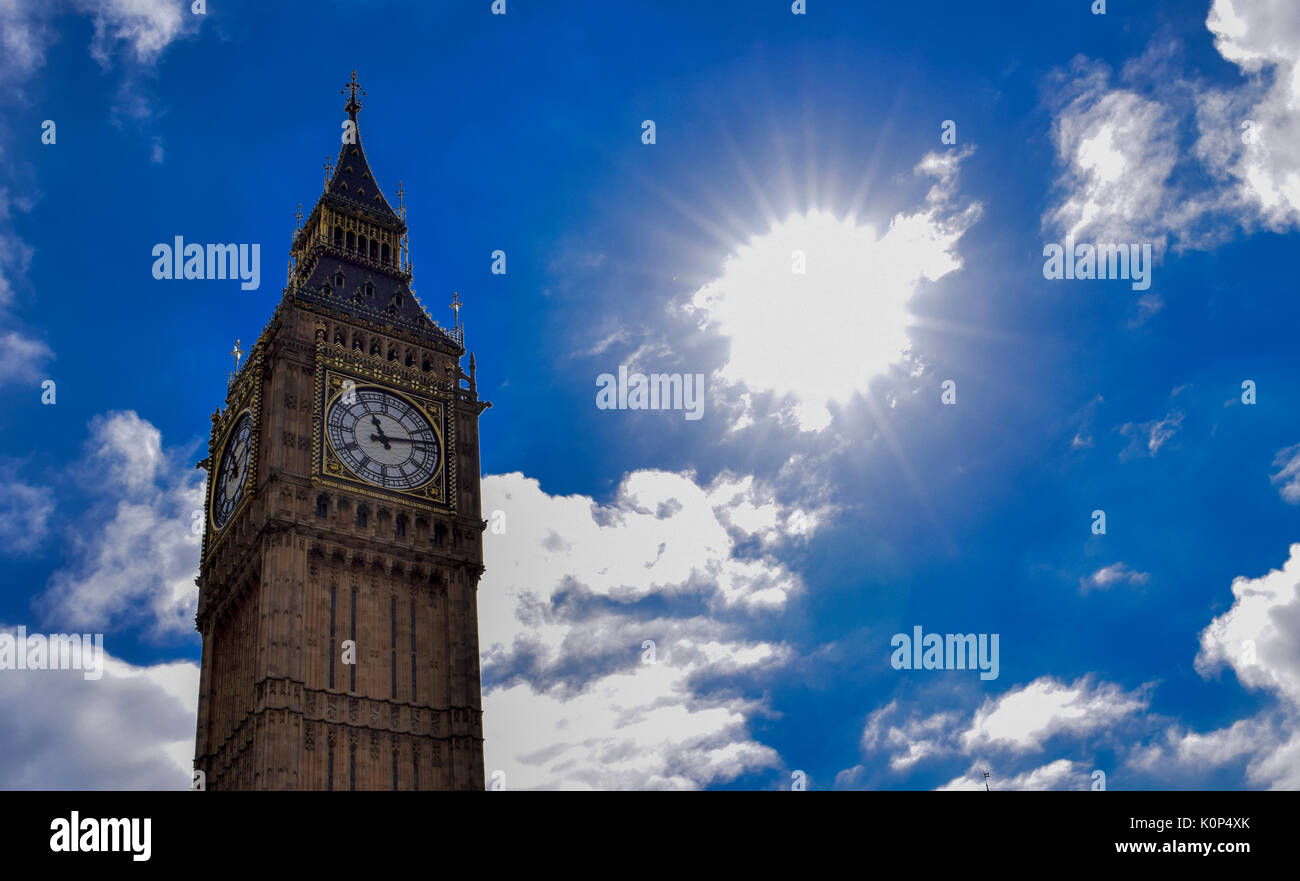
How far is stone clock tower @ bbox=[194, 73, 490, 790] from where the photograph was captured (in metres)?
74.1

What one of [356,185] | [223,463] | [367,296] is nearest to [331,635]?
[223,463]

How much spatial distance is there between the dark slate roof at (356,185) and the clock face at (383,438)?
786 inches

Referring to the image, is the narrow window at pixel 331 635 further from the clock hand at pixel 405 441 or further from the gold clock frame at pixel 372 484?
the clock hand at pixel 405 441

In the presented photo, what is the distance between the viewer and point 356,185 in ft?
331

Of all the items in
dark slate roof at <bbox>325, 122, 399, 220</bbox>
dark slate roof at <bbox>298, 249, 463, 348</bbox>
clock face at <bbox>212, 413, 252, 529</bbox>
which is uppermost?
dark slate roof at <bbox>325, 122, 399, 220</bbox>

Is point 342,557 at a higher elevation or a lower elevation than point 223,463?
lower

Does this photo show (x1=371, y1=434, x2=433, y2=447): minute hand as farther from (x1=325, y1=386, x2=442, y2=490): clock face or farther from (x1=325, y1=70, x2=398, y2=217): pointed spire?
(x1=325, y1=70, x2=398, y2=217): pointed spire

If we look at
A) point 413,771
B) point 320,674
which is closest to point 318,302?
point 320,674

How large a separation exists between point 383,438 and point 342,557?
28.2ft

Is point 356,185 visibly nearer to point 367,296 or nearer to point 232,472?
point 367,296

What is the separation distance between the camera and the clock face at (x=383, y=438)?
82.3 m

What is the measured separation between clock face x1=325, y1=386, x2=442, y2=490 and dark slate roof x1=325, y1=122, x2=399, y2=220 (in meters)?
20.0

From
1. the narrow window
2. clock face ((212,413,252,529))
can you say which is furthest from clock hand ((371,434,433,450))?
the narrow window
